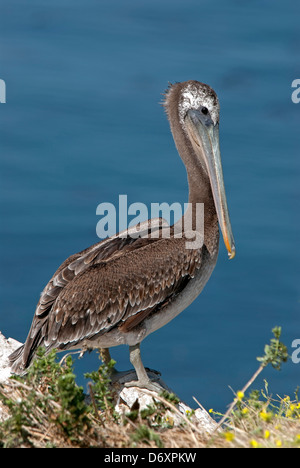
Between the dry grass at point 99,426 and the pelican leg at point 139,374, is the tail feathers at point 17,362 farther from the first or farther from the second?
the dry grass at point 99,426

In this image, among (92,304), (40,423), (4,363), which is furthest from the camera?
(4,363)

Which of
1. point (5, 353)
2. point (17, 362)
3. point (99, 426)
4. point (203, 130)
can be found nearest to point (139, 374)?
point (17, 362)

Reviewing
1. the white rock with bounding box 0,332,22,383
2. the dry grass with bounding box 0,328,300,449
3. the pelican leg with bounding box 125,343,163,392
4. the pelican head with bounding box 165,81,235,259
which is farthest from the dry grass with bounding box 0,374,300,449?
the pelican head with bounding box 165,81,235,259

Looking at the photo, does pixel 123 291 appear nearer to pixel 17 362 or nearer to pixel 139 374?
pixel 139 374

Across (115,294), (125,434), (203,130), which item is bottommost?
(125,434)

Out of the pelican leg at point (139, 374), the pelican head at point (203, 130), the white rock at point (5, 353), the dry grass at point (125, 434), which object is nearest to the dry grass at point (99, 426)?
the dry grass at point (125, 434)

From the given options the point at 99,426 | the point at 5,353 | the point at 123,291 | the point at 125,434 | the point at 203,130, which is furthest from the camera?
the point at 5,353

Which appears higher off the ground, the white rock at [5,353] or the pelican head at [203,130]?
the pelican head at [203,130]

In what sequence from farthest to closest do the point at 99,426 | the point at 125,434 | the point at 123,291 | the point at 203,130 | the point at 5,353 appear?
1. the point at 5,353
2. the point at 203,130
3. the point at 123,291
4. the point at 99,426
5. the point at 125,434

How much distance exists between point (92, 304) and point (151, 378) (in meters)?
0.86

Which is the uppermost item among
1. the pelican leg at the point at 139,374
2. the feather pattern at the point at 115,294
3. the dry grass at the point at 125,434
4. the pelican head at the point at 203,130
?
the pelican head at the point at 203,130
